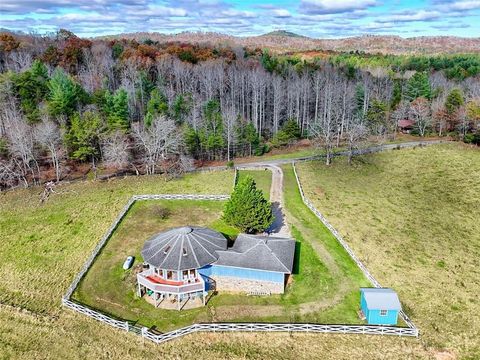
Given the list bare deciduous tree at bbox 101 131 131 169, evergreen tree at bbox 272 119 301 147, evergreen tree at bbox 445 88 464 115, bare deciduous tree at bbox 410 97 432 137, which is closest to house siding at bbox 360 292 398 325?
bare deciduous tree at bbox 101 131 131 169

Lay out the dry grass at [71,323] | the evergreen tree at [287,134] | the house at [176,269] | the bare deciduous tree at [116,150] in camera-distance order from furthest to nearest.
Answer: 1. the evergreen tree at [287,134]
2. the bare deciduous tree at [116,150]
3. the house at [176,269]
4. the dry grass at [71,323]

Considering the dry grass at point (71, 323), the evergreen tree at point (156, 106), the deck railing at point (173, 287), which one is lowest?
the dry grass at point (71, 323)

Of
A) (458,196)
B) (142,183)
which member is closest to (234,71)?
(142,183)

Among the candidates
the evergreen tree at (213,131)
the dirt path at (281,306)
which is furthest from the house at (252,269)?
the evergreen tree at (213,131)

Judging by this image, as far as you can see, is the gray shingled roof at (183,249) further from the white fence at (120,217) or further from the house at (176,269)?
the white fence at (120,217)

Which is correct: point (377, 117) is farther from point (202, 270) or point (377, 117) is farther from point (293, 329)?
point (293, 329)

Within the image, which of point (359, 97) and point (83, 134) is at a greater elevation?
point (83, 134)

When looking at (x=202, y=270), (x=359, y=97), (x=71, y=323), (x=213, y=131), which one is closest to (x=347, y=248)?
(x=202, y=270)
